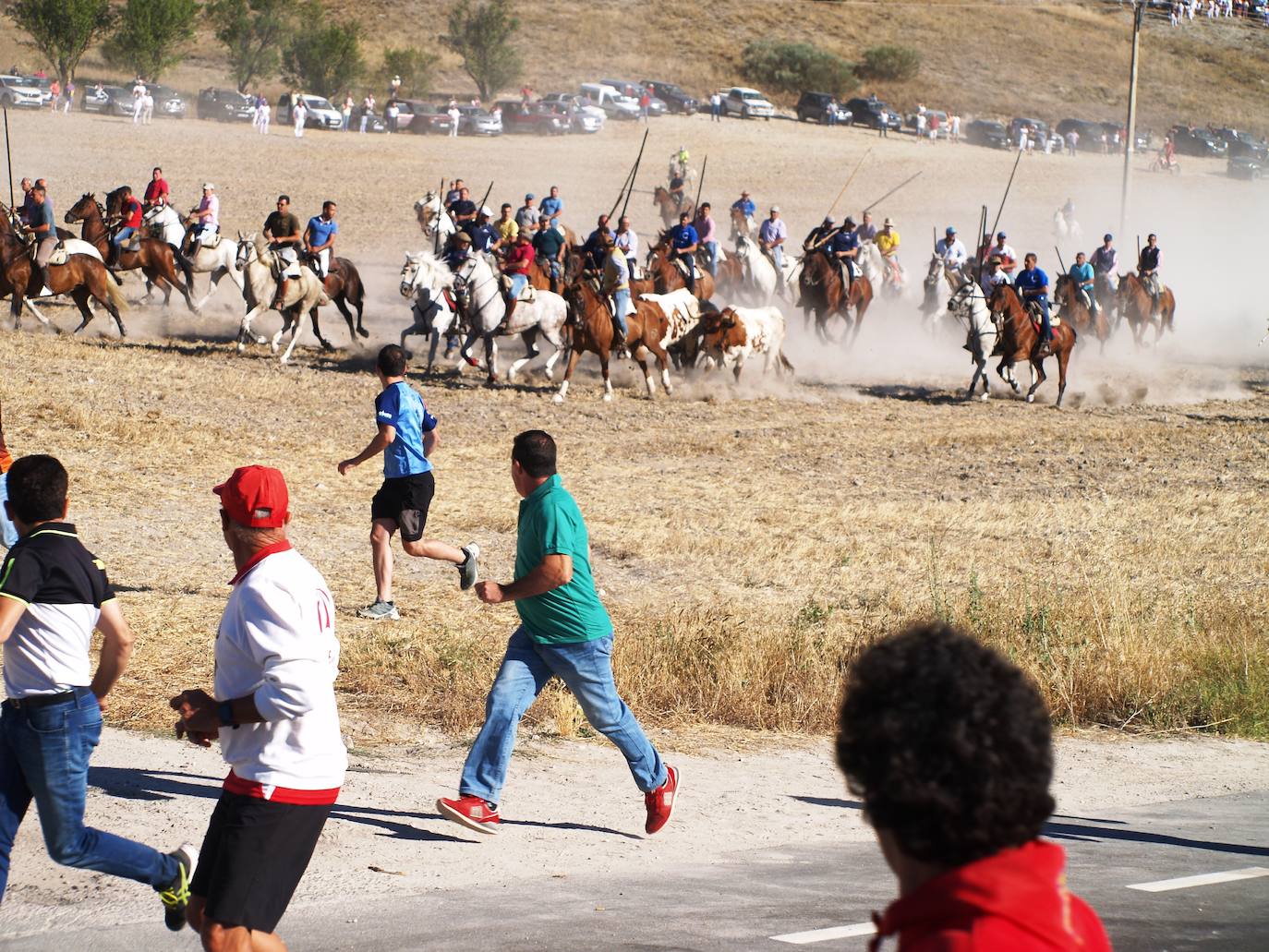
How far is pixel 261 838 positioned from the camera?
13.5 ft

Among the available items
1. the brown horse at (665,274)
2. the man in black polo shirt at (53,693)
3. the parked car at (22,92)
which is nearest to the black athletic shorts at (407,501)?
the man in black polo shirt at (53,693)

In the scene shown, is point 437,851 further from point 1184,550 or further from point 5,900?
point 1184,550

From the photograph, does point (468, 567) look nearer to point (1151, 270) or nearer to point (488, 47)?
point (1151, 270)

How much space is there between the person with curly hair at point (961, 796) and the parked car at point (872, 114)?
3002 inches

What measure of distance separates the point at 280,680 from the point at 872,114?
75426 millimetres

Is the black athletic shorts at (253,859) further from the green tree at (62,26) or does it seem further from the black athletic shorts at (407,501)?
the green tree at (62,26)

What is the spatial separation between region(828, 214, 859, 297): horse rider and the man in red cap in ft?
80.7

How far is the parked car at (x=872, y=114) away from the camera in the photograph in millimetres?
75688

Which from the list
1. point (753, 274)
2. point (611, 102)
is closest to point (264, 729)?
point (753, 274)

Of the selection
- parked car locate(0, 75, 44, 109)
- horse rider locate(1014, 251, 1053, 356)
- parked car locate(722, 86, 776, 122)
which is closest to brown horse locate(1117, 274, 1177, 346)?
horse rider locate(1014, 251, 1053, 356)

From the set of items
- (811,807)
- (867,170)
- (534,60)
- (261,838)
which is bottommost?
(811,807)

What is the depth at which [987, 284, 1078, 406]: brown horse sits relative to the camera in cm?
2412

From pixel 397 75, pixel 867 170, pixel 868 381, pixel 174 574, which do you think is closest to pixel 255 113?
pixel 397 75

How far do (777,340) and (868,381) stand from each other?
241 centimetres
